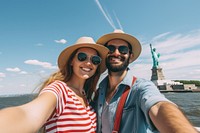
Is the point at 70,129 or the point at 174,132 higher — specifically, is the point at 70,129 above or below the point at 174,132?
below

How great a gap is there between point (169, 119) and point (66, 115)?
1.19m

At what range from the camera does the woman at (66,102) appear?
1.45 meters

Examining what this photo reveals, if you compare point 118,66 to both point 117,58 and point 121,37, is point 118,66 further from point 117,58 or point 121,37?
point 121,37

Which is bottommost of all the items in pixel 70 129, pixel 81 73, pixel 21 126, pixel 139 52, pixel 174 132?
pixel 70 129

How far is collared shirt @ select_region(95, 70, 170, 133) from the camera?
213 cm

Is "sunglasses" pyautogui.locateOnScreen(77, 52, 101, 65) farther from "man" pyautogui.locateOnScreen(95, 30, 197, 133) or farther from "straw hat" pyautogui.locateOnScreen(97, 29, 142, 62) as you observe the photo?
"straw hat" pyautogui.locateOnScreen(97, 29, 142, 62)

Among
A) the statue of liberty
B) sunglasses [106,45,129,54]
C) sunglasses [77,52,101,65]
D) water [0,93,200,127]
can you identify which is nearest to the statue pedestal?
the statue of liberty

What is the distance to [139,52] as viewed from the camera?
3809mm

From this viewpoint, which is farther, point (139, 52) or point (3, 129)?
point (139, 52)

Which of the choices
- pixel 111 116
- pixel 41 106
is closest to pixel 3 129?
pixel 41 106

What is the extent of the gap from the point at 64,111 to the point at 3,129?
1.11m

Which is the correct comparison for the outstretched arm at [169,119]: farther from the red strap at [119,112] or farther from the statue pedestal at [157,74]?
the statue pedestal at [157,74]

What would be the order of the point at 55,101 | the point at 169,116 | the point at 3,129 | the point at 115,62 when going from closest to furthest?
1. the point at 3,129
2. the point at 169,116
3. the point at 55,101
4. the point at 115,62

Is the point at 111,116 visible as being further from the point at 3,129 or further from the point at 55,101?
the point at 3,129
